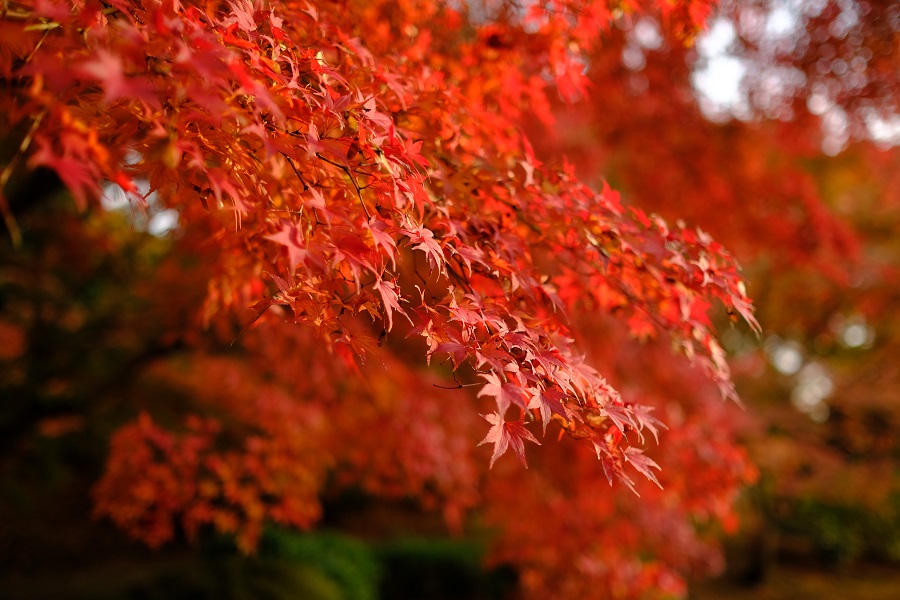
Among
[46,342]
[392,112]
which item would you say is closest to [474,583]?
[46,342]

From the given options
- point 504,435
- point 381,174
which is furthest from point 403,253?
point 504,435

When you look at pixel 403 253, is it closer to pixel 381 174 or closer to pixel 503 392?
pixel 381 174

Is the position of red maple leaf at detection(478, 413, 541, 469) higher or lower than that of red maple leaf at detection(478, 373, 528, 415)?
lower

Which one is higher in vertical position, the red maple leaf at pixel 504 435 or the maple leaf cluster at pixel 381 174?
the maple leaf cluster at pixel 381 174

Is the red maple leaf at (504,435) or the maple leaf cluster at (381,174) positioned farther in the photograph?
the red maple leaf at (504,435)

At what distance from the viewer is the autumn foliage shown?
1.28 m

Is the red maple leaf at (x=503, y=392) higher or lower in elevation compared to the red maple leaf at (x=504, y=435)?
higher

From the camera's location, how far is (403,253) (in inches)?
126

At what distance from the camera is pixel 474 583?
889 cm

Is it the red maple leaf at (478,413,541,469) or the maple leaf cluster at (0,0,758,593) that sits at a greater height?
the maple leaf cluster at (0,0,758,593)

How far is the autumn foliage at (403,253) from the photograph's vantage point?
128 cm

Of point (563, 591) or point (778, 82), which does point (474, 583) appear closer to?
point (563, 591)

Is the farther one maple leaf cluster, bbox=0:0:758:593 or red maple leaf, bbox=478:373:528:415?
red maple leaf, bbox=478:373:528:415

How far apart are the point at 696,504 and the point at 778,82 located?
3799 millimetres
